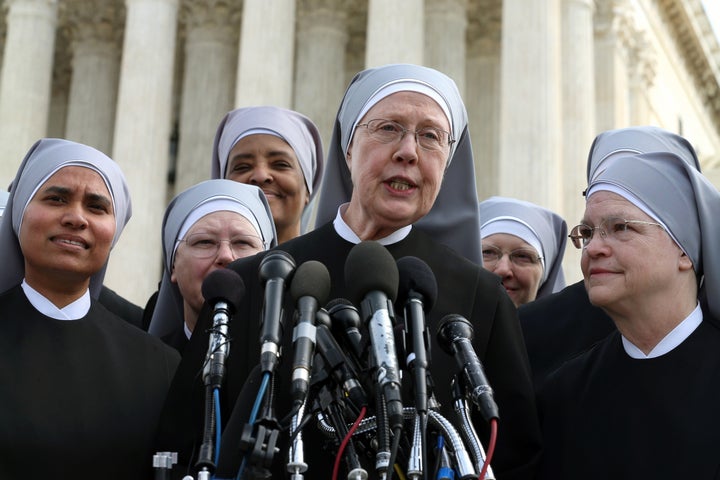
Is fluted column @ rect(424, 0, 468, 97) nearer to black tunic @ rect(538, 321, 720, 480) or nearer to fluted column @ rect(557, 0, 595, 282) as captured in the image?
fluted column @ rect(557, 0, 595, 282)

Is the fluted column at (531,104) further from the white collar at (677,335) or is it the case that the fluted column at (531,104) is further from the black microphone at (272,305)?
the black microphone at (272,305)

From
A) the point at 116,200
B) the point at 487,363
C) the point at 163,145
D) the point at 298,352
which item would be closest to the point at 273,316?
the point at 298,352

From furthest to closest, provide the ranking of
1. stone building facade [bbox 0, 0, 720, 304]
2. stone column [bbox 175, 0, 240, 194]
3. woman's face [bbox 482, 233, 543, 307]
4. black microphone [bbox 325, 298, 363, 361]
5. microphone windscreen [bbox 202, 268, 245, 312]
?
stone column [bbox 175, 0, 240, 194]
stone building facade [bbox 0, 0, 720, 304]
woman's face [bbox 482, 233, 543, 307]
microphone windscreen [bbox 202, 268, 245, 312]
black microphone [bbox 325, 298, 363, 361]

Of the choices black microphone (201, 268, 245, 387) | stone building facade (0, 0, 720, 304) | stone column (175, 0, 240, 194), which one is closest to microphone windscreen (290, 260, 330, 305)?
black microphone (201, 268, 245, 387)

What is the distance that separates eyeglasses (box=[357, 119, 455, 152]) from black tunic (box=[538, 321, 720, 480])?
1.50 metres

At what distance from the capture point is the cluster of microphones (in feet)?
15.1

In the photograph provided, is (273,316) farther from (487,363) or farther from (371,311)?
(487,363)

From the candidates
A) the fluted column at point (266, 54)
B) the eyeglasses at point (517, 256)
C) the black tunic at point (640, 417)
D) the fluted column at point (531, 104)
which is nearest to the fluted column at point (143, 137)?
the fluted column at point (266, 54)

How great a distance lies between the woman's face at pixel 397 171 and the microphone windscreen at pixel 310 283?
127cm

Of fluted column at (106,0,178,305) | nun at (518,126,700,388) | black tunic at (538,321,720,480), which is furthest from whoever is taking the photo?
fluted column at (106,0,178,305)

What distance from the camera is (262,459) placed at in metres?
4.45

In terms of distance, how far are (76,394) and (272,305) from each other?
2.34 meters

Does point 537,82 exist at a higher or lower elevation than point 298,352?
higher

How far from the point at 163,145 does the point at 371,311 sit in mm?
32710
